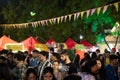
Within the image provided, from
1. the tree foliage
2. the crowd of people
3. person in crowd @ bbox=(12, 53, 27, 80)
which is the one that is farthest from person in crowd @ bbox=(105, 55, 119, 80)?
the tree foliage

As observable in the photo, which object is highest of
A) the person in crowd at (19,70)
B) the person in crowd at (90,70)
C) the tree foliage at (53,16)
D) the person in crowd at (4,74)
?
the tree foliage at (53,16)

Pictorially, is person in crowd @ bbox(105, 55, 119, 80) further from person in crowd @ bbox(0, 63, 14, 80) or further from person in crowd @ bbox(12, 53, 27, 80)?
person in crowd @ bbox(0, 63, 14, 80)

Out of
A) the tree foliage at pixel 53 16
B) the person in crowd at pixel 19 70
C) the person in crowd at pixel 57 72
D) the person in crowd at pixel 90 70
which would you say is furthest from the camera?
the tree foliage at pixel 53 16

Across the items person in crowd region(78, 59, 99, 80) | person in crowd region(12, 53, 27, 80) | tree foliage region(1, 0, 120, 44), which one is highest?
tree foliage region(1, 0, 120, 44)

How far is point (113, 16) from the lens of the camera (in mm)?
32281

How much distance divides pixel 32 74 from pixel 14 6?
167ft

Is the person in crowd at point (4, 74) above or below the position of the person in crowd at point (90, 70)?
below

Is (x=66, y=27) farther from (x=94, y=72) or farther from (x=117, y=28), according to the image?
(x=94, y=72)

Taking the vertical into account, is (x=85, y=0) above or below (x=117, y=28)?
above

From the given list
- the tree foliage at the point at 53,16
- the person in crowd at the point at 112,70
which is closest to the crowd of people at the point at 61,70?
the person in crowd at the point at 112,70

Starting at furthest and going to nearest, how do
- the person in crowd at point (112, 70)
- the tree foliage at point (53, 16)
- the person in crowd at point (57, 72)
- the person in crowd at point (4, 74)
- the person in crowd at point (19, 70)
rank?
1. the tree foliage at point (53, 16)
2. the person in crowd at point (19, 70)
3. the person in crowd at point (112, 70)
4. the person in crowd at point (57, 72)
5. the person in crowd at point (4, 74)

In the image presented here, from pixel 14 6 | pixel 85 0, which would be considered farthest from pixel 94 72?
pixel 14 6

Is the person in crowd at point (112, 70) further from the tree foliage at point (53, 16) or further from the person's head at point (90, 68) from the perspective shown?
the tree foliage at point (53, 16)

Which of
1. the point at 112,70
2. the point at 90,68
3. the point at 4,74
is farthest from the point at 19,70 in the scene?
the point at 4,74
